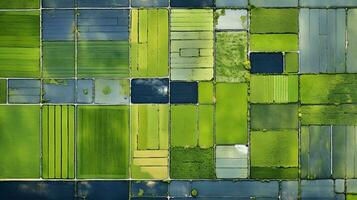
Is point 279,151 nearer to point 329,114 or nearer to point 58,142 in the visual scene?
point 329,114

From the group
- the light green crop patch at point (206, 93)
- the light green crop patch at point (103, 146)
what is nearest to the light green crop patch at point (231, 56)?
the light green crop patch at point (206, 93)

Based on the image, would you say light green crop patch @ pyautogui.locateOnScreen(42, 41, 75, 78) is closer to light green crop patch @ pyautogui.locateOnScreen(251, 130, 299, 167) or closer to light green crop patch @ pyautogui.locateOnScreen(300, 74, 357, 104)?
light green crop patch @ pyautogui.locateOnScreen(251, 130, 299, 167)

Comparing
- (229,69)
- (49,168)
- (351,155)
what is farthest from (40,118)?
(351,155)

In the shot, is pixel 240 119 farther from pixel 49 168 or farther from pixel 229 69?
pixel 49 168

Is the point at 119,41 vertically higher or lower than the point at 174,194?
higher

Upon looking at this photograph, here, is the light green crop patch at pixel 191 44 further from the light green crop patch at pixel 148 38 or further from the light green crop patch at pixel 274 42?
the light green crop patch at pixel 274 42

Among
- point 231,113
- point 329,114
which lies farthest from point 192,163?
point 329,114
